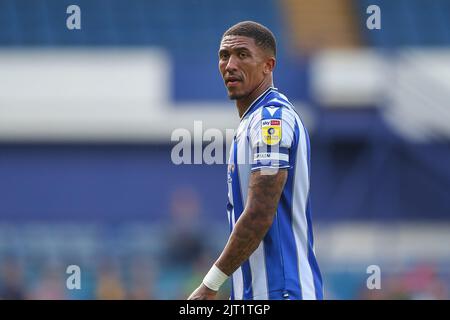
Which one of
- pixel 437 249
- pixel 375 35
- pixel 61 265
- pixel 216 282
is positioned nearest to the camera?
pixel 216 282

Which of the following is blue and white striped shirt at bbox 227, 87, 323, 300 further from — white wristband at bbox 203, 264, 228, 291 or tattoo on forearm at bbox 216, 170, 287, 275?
white wristband at bbox 203, 264, 228, 291

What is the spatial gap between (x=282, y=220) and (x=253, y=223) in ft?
0.77

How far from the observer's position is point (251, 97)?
16.6 ft

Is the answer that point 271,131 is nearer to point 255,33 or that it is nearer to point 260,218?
point 260,218

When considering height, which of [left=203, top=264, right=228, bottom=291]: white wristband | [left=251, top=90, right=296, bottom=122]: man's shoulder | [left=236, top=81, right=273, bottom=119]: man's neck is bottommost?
[left=203, top=264, right=228, bottom=291]: white wristband

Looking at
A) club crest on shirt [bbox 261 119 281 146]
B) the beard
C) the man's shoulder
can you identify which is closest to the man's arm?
club crest on shirt [bbox 261 119 281 146]

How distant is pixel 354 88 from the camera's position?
16.2 metres

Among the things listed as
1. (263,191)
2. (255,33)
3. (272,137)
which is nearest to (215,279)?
(263,191)

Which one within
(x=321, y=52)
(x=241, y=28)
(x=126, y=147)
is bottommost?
(x=241, y=28)

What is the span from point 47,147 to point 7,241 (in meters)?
2.14

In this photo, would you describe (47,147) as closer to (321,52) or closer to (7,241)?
(7,241)

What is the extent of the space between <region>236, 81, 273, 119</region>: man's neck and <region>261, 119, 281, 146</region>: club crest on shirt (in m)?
0.29

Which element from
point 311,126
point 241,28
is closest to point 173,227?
point 311,126

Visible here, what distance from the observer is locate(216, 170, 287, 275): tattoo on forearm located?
15.0 ft
